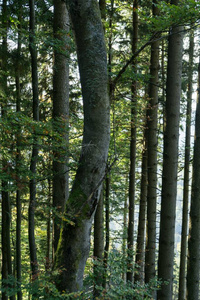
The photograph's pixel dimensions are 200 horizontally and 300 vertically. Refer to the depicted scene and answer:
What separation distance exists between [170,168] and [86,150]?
3211 mm

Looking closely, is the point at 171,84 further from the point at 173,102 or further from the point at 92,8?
the point at 92,8

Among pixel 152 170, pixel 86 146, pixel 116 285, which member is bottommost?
pixel 116 285

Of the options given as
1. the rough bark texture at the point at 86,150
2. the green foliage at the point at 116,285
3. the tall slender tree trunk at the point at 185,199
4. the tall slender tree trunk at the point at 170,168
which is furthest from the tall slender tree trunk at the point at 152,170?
the rough bark texture at the point at 86,150

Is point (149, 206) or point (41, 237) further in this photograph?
point (41, 237)

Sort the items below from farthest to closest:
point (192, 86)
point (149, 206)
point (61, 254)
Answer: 1. point (192, 86)
2. point (149, 206)
3. point (61, 254)

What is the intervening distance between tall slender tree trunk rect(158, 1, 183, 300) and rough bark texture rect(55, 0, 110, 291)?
302 cm

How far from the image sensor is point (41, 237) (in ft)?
57.0

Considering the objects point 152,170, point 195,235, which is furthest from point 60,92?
point 195,235

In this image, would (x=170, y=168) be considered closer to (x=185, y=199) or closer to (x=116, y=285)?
(x=116, y=285)

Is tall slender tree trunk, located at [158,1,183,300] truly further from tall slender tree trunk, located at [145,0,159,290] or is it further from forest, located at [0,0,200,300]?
tall slender tree trunk, located at [145,0,159,290]

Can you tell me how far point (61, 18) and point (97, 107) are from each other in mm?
4465

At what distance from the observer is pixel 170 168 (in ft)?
18.4

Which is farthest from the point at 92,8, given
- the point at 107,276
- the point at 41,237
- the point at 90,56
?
the point at 41,237

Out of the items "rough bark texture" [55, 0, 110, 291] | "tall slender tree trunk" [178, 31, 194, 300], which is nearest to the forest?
"rough bark texture" [55, 0, 110, 291]
